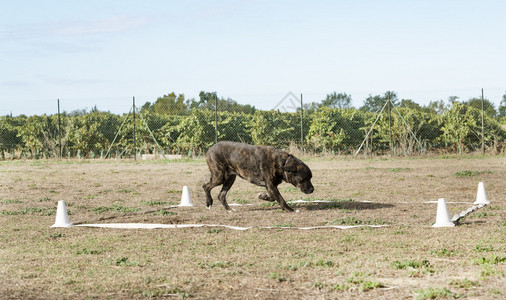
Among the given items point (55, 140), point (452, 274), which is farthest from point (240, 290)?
point (55, 140)

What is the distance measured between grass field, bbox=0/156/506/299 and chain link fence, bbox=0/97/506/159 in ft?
35.8

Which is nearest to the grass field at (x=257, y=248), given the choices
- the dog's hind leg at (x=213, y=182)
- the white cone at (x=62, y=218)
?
the dog's hind leg at (x=213, y=182)

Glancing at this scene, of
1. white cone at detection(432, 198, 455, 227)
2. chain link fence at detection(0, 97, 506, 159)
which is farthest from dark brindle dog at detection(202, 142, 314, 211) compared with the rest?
chain link fence at detection(0, 97, 506, 159)

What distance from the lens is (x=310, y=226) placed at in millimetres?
9258

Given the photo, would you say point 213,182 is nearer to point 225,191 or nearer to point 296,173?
point 225,191

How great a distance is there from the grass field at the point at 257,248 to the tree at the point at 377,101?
422 inches

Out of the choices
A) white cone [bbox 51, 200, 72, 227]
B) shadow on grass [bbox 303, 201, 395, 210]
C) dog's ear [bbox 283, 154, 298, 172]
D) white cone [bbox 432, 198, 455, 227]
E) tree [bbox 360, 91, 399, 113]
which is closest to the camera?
white cone [bbox 432, 198, 455, 227]

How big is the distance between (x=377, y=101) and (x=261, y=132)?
531cm

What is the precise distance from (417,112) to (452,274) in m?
22.1

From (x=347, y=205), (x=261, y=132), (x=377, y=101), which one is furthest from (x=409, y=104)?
(x=347, y=205)

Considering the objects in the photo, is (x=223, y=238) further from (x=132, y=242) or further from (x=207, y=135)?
(x=207, y=135)

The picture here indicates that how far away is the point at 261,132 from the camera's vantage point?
26750 mm

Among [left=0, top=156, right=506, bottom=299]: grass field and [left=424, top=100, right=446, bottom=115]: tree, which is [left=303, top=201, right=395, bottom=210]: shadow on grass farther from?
[left=424, top=100, right=446, bottom=115]: tree

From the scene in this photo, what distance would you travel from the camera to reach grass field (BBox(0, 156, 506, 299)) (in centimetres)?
552
